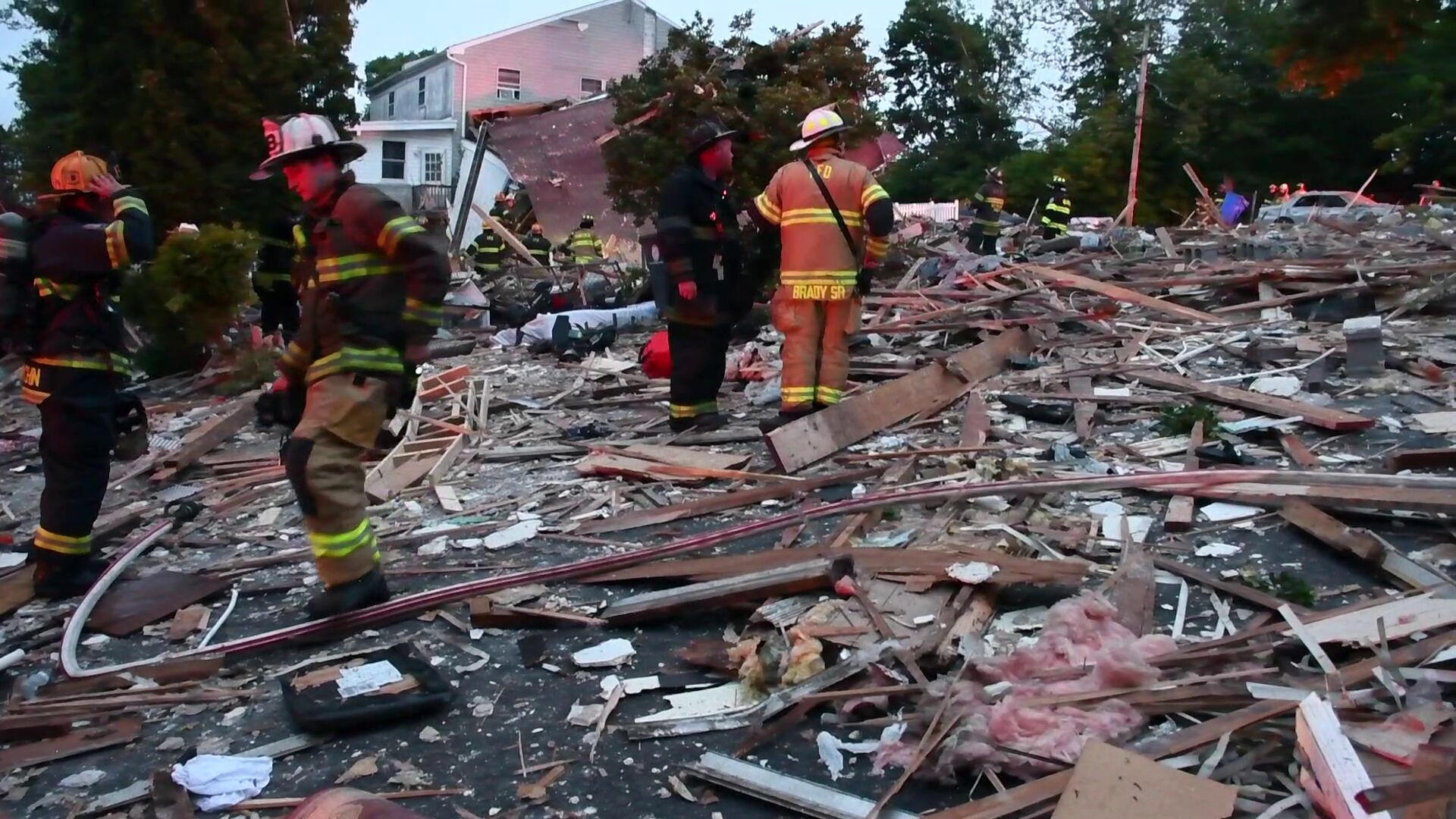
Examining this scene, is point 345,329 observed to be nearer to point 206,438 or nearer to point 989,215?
point 206,438

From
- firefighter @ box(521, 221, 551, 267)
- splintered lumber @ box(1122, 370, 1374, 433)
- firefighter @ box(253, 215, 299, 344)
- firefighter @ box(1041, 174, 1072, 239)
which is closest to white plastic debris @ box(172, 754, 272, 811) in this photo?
splintered lumber @ box(1122, 370, 1374, 433)

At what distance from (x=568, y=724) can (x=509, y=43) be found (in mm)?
33177

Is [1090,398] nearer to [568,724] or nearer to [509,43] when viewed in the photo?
[568,724]

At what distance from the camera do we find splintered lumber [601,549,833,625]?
4141 mm

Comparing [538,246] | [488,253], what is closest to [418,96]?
[538,246]

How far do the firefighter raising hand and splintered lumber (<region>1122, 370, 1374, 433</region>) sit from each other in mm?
6031

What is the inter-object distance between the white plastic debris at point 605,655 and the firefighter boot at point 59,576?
2.66m

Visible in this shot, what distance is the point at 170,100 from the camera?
1350 cm

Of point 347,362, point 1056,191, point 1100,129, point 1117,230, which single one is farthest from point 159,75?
point 1100,129

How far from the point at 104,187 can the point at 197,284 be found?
19.8 ft

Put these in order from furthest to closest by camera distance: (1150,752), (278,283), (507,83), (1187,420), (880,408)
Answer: (507,83) → (278,283) → (880,408) → (1187,420) → (1150,752)

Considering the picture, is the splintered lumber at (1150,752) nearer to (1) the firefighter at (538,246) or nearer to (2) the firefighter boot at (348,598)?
(2) the firefighter boot at (348,598)

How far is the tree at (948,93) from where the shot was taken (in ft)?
155

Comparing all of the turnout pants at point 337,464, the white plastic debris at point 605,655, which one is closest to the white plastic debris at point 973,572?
the white plastic debris at point 605,655
